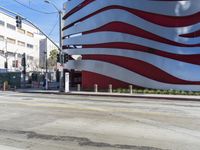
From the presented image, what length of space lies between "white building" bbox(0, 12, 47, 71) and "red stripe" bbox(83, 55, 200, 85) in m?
52.6

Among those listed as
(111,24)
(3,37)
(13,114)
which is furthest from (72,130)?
(3,37)

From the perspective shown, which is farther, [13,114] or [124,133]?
[13,114]

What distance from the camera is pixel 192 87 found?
3703 cm

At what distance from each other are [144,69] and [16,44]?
79061 millimetres

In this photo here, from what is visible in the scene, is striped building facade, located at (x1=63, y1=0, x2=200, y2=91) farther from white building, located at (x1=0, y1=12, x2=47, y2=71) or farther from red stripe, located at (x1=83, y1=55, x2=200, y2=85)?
white building, located at (x1=0, y1=12, x2=47, y2=71)

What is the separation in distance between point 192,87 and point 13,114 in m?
24.3

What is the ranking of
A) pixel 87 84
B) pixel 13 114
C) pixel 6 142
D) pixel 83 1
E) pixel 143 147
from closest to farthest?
pixel 143 147
pixel 6 142
pixel 13 114
pixel 87 84
pixel 83 1

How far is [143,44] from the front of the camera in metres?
40.0

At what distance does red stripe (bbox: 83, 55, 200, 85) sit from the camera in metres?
38.0

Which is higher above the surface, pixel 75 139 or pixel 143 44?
pixel 143 44

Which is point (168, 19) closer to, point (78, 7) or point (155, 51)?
point (155, 51)

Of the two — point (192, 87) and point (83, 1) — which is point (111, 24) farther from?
point (192, 87)

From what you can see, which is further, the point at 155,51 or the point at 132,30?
the point at 132,30

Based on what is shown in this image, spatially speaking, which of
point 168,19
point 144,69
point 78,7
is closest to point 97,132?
point 144,69
